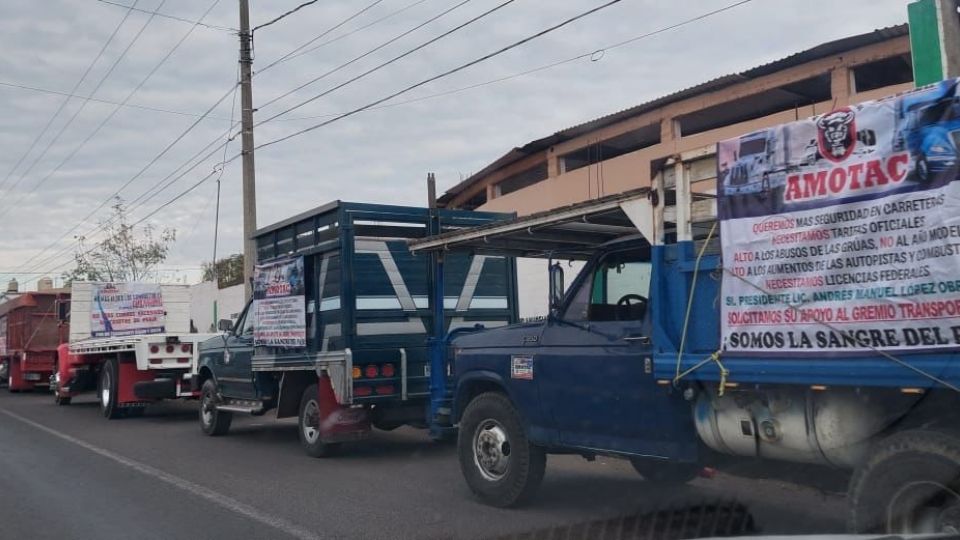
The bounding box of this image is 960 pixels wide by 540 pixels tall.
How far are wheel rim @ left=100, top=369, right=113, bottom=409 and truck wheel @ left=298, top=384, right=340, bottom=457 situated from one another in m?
7.34

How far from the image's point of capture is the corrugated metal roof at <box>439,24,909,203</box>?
17109mm

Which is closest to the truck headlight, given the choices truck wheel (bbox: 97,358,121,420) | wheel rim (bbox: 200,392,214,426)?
wheel rim (bbox: 200,392,214,426)

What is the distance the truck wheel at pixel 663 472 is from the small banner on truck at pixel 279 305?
15.7 ft

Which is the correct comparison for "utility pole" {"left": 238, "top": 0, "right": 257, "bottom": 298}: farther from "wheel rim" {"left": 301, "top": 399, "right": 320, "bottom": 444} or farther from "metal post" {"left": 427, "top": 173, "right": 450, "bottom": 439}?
"metal post" {"left": 427, "top": 173, "right": 450, "bottom": 439}

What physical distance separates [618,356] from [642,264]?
3.20ft

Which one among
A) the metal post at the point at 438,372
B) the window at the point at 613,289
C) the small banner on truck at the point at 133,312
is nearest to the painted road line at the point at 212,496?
the metal post at the point at 438,372

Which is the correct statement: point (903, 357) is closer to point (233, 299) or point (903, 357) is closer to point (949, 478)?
point (949, 478)

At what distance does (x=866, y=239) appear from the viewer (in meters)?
4.77

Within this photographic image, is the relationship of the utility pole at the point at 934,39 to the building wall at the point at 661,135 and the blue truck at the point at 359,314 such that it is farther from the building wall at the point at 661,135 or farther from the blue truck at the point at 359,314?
the building wall at the point at 661,135

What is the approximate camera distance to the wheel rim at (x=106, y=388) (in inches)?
661

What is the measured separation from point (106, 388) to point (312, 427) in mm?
7960

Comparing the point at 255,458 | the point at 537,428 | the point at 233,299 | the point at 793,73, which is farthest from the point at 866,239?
the point at 233,299

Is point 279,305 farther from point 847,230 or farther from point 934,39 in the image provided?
point 847,230

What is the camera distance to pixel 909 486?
14.8 ft
